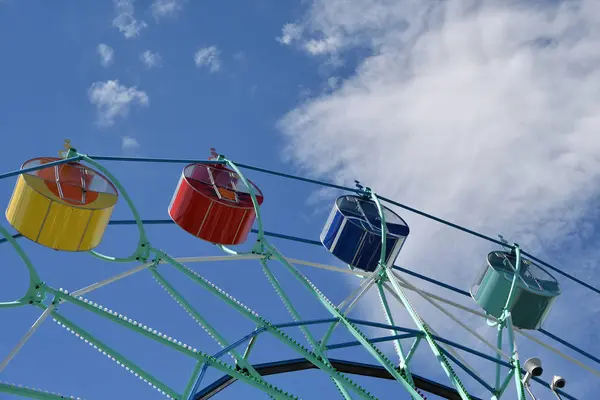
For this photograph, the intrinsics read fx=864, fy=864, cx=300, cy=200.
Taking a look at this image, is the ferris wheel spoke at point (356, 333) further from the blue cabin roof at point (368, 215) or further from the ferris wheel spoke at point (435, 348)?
the blue cabin roof at point (368, 215)

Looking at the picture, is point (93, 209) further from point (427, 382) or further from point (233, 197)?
point (427, 382)

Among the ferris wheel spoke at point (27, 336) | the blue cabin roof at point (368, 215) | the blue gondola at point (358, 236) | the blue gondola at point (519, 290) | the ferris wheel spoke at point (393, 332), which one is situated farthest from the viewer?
the blue gondola at point (519, 290)

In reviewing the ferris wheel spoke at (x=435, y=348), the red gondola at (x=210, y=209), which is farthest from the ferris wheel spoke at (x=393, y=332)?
the red gondola at (x=210, y=209)

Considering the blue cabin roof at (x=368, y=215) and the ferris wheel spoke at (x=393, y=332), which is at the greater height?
the blue cabin roof at (x=368, y=215)

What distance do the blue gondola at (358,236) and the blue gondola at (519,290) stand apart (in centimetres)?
219

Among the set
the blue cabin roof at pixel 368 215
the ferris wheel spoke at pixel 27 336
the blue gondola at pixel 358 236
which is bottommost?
the ferris wheel spoke at pixel 27 336

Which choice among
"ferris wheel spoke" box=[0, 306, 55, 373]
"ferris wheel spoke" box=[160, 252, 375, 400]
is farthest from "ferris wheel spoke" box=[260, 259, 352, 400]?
"ferris wheel spoke" box=[0, 306, 55, 373]

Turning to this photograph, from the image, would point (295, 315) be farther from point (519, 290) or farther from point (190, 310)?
point (519, 290)

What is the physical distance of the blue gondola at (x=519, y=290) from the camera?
18328 millimetres

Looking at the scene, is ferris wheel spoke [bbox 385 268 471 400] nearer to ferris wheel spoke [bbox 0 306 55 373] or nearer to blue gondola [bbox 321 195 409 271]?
blue gondola [bbox 321 195 409 271]

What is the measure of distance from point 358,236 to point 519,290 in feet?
12.0

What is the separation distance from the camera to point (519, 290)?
18.3 m

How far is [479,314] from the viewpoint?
59.9 ft

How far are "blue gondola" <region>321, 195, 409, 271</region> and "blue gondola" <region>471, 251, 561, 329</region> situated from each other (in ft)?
7.18
